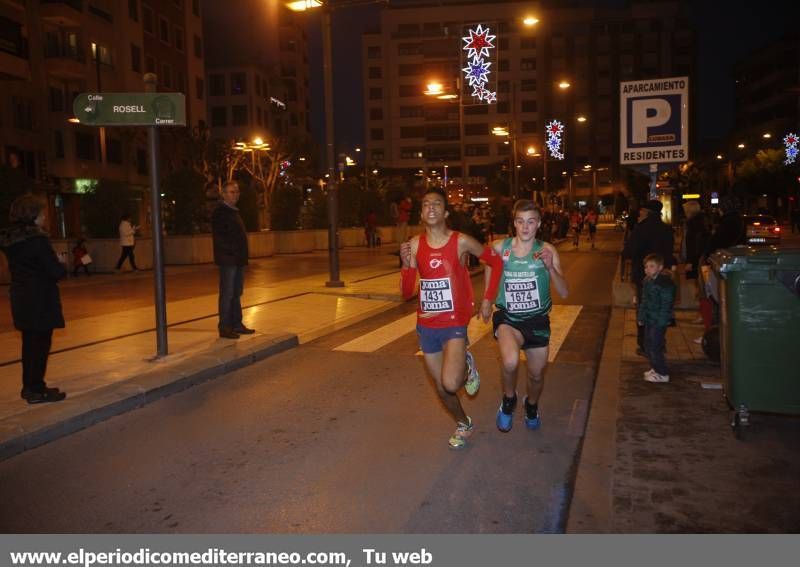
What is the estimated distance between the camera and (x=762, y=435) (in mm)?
5625

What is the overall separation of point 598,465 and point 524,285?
1.33 metres

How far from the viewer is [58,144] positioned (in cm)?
3900

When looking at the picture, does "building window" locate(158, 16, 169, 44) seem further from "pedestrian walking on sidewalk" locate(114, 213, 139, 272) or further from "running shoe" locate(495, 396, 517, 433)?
"running shoe" locate(495, 396, 517, 433)

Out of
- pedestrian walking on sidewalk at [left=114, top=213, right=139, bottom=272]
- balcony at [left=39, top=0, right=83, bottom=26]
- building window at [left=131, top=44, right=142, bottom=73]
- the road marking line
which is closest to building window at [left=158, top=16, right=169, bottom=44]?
building window at [left=131, top=44, right=142, bottom=73]

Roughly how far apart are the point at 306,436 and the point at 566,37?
106m

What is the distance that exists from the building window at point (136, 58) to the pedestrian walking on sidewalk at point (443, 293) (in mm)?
43839

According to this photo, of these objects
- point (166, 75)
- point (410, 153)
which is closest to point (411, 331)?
point (166, 75)

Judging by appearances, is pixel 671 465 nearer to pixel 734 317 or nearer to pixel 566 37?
pixel 734 317

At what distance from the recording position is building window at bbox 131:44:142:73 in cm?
4456

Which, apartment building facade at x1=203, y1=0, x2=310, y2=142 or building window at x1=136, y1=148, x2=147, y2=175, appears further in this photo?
apartment building facade at x1=203, y1=0, x2=310, y2=142

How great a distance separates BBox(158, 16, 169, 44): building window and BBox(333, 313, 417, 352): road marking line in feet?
139

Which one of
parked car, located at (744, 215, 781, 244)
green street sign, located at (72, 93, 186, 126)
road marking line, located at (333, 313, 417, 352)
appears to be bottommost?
road marking line, located at (333, 313, 417, 352)

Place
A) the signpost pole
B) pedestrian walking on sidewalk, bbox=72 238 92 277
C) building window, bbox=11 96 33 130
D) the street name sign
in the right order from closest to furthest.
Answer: the signpost pole, the street name sign, pedestrian walking on sidewalk, bbox=72 238 92 277, building window, bbox=11 96 33 130

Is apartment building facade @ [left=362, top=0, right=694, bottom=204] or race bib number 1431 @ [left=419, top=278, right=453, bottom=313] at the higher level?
apartment building facade @ [left=362, top=0, right=694, bottom=204]
